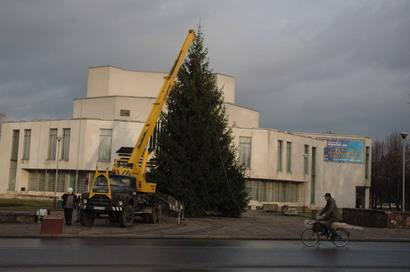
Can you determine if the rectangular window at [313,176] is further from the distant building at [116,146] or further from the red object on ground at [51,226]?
the red object on ground at [51,226]

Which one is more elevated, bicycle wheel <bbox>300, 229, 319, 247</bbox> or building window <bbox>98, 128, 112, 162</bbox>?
building window <bbox>98, 128, 112, 162</bbox>

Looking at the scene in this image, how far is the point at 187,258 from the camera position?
1470cm

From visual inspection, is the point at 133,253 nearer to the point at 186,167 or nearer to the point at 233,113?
the point at 186,167

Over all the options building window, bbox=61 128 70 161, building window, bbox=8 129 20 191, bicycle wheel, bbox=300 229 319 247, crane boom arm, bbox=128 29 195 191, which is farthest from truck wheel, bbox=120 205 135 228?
building window, bbox=8 129 20 191

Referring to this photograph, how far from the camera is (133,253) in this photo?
1580 cm

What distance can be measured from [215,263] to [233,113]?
65.4 m

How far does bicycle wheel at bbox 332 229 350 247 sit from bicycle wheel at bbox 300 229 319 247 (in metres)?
0.65

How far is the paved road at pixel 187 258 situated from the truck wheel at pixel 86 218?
27.1 ft

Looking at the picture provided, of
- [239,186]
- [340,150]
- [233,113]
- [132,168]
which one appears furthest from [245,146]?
[132,168]

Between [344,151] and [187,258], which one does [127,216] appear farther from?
[344,151]

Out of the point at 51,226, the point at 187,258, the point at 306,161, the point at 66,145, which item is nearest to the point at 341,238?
the point at 187,258

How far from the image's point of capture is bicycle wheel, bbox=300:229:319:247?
2062cm

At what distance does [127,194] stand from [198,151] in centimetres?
1064

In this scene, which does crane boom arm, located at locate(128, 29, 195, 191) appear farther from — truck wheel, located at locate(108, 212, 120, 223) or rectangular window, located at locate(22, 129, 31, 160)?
rectangular window, located at locate(22, 129, 31, 160)
